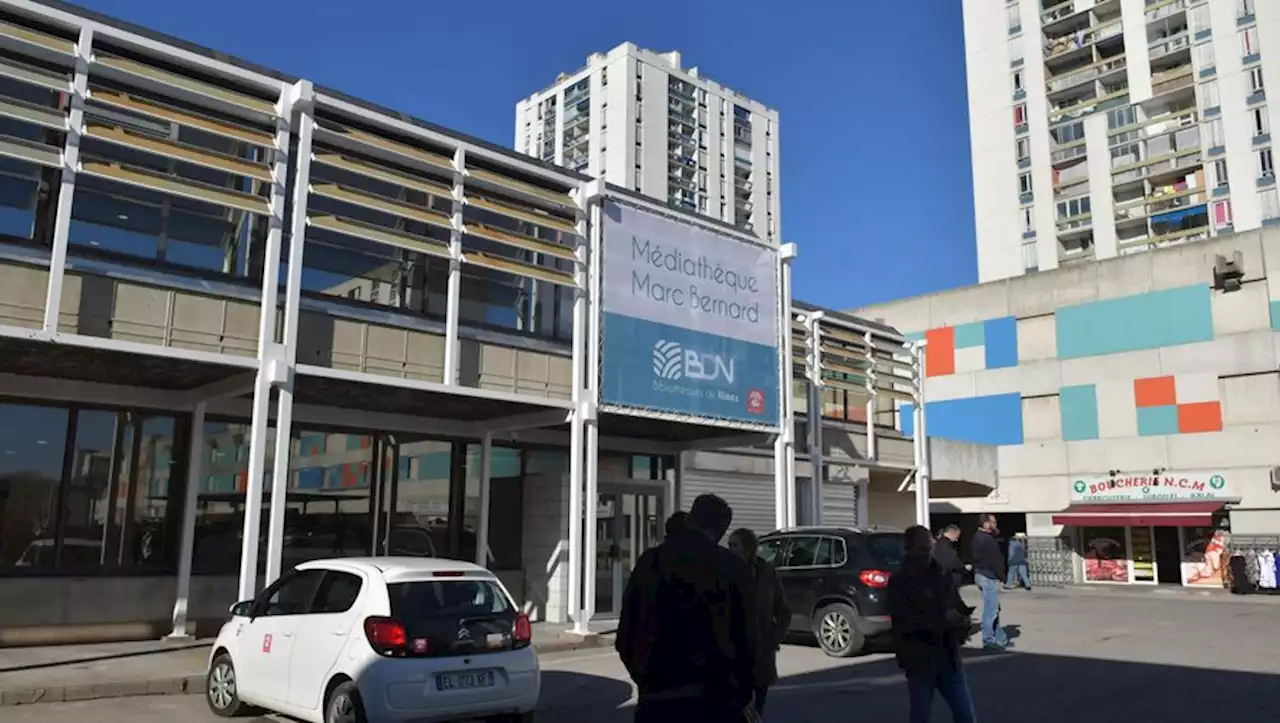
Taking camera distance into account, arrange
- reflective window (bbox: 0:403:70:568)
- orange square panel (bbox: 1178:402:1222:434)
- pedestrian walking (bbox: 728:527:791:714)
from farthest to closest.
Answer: orange square panel (bbox: 1178:402:1222:434)
reflective window (bbox: 0:403:70:568)
pedestrian walking (bbox: 728:527:791:714)

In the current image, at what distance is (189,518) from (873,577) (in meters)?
9.25

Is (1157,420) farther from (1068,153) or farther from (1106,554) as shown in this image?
(1068,153)

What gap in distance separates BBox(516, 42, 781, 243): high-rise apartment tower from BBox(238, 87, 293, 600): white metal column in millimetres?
78784

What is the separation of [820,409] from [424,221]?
11.1m

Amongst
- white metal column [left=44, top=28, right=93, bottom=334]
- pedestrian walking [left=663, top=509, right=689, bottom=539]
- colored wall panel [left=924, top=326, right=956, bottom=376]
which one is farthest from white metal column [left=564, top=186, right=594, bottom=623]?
colored wall panel [left=924, top=326, right=956, bottom=376]

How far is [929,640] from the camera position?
657cm

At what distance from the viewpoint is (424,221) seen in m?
13.4

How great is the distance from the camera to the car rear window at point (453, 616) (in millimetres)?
7383

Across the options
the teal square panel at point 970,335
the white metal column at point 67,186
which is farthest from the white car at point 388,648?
the teal square panel at point 970,335

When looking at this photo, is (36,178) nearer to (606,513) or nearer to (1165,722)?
(606,513)

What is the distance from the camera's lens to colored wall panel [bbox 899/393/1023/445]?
38312 mm

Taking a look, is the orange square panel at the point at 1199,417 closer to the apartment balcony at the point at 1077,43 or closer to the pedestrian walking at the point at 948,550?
the pedestrian walking at the point at 948,550

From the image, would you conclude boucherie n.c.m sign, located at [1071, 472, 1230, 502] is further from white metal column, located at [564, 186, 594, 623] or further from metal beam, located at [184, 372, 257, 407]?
metal beam, located at [184, 372, 257, 407]

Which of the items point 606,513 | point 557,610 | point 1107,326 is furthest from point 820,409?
point 1107,326
